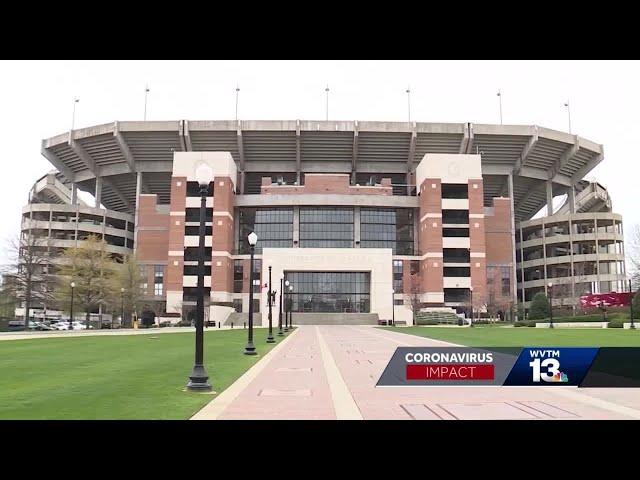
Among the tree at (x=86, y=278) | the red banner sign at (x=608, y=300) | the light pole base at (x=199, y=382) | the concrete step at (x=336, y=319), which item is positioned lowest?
the concrete step at (x=336, y=319)

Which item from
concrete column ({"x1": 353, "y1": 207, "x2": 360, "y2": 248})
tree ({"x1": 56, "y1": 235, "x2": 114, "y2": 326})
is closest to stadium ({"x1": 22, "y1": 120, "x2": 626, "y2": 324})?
concrete column ({"x1": 353, "y1": 207, "x2": 360, "y2": 248})

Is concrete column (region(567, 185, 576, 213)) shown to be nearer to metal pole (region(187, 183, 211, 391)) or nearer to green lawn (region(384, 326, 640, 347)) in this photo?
green lawn (region(384, 326, 640, 347))

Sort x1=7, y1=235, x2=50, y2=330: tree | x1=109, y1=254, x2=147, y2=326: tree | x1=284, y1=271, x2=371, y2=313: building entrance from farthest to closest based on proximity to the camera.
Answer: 1. x1=284, y1=271, x2=371, y2=313: building entrance
2. x1=109, y1=254, x2=147, y2=326: tree
3. x1=7, y1=235, x2=50, y2=330: tree

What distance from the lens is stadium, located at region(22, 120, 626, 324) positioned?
88750 millimetres

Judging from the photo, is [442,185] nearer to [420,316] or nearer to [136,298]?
[420,316]

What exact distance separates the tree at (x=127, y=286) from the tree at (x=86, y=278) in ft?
3.48

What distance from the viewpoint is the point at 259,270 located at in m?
94.4

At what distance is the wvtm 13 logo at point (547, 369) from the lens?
37.0ft

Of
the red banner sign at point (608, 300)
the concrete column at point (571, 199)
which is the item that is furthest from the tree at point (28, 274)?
the concrete column at point (571, 199)

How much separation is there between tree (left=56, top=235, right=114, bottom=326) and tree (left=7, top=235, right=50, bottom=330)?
2.46m

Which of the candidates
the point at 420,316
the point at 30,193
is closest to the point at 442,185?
the point at 420,316

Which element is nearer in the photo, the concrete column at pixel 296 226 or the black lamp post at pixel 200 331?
the black lamp post at pixel 200 331
